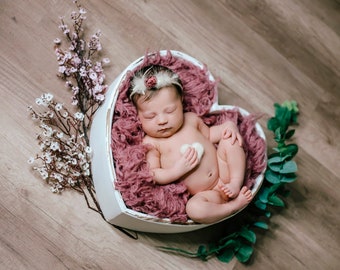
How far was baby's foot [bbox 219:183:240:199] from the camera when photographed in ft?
4.26

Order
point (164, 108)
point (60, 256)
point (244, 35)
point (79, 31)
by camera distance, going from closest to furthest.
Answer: point (164, 108), point (60, 256), point (79, 31), point (244, 35)

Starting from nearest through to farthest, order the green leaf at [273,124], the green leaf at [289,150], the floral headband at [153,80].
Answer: the floral headband at [153,80] → the green leaf at [289,150] → the green leaf at [273,124]

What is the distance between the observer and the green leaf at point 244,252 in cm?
145

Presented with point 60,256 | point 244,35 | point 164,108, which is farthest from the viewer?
point 244,35

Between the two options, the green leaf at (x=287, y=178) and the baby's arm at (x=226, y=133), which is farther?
the green leaf at (x=287, y=178)

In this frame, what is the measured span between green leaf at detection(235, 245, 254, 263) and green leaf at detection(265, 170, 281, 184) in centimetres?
23

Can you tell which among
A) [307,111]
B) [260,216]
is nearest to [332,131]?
[307,111]

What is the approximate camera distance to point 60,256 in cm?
142

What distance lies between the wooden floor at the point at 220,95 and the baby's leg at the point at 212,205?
240 millimetres

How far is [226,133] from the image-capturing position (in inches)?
52.5

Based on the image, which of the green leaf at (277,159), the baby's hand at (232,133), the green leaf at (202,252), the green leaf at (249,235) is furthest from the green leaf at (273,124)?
the green leaf at (202,252)

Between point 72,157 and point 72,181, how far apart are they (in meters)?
0.08

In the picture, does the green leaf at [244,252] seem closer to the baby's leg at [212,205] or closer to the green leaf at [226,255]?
the green leaf at [226,255]

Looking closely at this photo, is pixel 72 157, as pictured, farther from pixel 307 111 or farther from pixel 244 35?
pixel 307 111
